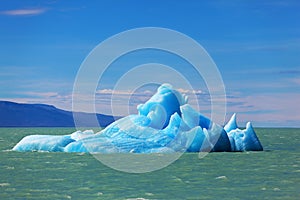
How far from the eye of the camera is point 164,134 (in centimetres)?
3456

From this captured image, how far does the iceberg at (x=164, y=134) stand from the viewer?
34469 millimetres

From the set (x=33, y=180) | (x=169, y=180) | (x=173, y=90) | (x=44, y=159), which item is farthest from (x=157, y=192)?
(x=173, y=90)

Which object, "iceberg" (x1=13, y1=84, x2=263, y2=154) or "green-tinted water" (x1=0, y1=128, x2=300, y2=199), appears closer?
"green-tinted water" (x1=0, y1=128, x2=300, y2=199)

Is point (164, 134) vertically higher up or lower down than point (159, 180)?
higher up

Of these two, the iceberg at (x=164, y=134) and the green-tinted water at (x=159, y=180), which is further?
the iceberg at (x=164, y=134)

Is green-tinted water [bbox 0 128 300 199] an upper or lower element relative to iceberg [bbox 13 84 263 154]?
lower

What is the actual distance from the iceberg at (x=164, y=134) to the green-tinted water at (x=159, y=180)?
1.47 meters

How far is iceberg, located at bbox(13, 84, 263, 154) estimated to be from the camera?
113 ft

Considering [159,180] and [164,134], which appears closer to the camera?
[159,180]

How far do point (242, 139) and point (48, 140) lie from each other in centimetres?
1227

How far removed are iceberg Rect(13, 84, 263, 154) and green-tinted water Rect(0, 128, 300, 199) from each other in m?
1.47

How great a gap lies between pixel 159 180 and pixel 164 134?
1049 centimetres

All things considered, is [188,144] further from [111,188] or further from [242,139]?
[111,188]

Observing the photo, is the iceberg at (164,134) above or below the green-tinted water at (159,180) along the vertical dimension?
above
